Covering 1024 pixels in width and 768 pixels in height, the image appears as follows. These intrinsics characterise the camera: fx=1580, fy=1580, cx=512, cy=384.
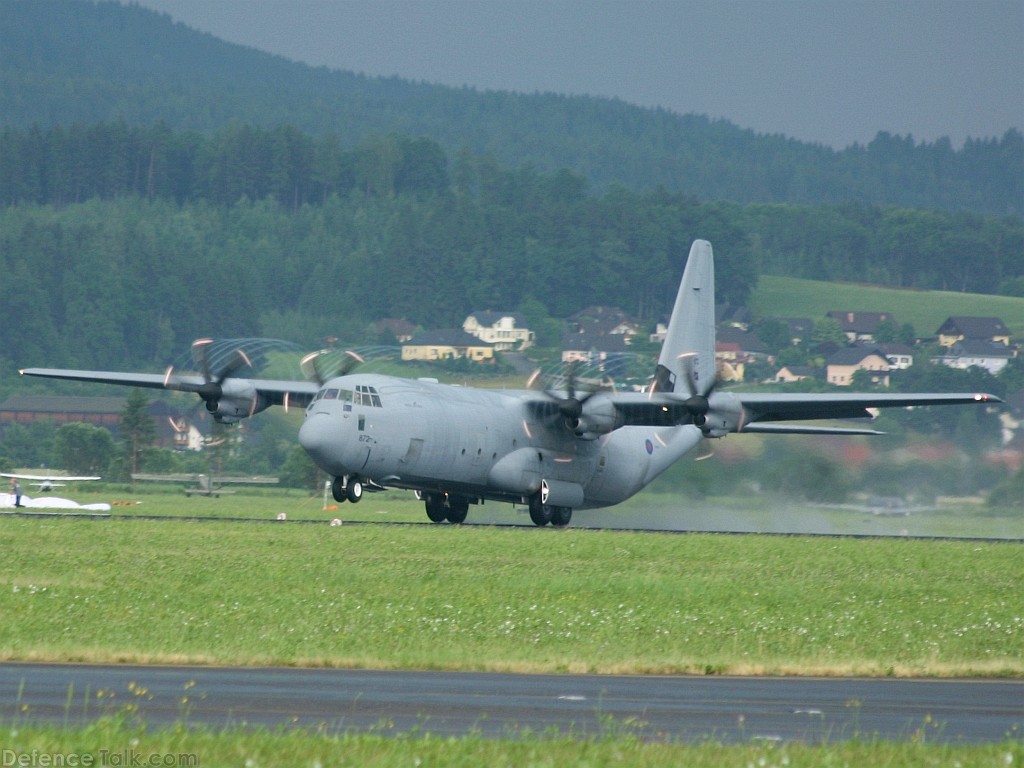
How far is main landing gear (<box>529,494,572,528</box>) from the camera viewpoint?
4444 cm

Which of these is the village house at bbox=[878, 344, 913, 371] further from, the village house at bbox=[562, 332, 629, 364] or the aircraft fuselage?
the aircraft fuselage

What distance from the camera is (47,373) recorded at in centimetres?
4647

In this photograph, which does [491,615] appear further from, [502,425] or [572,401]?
[572,401]

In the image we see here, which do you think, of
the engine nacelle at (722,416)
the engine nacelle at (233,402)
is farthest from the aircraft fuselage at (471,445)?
the engine nacelle at (233,402)

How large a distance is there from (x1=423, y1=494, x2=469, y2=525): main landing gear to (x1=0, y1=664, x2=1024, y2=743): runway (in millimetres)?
26200

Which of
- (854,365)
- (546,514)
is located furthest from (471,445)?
(854,365)

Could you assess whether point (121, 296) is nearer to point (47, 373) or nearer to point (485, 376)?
point (485, 376)

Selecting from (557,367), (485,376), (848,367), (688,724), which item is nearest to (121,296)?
(485,376)

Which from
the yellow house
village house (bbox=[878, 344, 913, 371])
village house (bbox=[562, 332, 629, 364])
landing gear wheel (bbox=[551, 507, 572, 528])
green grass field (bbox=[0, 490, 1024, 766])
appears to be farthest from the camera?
village house (bbox=[562, 332, 629, 364])

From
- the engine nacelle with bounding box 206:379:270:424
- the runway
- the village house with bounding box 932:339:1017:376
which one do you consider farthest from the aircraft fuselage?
the village house with bounding box 932:339:1017:376

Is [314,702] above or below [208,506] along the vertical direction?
above

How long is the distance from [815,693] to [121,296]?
182397 millimetres

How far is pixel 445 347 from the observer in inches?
7338

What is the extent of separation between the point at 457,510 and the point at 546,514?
254cm
